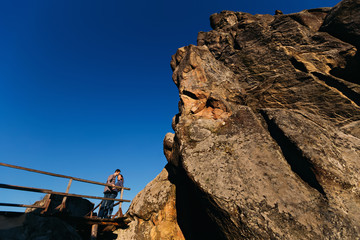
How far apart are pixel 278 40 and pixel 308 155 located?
12727 mm

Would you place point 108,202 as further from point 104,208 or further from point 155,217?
point 155,217

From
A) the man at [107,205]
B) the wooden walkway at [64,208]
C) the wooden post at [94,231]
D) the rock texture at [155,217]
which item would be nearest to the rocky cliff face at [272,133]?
the rock texture at [155,217]

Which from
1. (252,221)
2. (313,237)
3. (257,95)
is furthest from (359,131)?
(252,221)

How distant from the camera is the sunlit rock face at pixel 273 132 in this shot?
7.39 m

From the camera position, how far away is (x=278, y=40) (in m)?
16.4

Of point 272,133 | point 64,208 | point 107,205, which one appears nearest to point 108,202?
point 107,205

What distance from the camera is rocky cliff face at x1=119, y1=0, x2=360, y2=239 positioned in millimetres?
7406

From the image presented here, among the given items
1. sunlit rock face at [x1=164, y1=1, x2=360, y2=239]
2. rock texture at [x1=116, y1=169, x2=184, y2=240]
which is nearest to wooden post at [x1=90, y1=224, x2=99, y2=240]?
rock texture at [x1=116, y1=169, x2=184, y2=240]

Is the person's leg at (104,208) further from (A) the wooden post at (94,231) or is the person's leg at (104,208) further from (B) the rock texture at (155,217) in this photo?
(B) the rock texture at (155,217)

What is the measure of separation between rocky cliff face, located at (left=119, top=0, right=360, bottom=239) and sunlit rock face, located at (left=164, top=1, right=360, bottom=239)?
0.05 meters

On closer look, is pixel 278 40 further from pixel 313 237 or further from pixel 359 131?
pixel 313 237

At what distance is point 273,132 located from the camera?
34.3ft

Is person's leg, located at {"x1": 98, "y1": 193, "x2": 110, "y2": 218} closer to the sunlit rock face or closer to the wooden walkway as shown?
the wooden walkway

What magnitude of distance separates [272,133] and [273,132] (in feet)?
0.27
